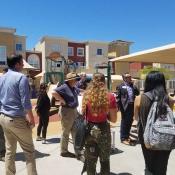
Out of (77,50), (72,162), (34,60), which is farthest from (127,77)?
(77,50)

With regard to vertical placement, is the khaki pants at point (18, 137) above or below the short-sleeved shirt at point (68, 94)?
below

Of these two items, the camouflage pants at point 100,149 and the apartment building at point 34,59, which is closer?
the camouflage pants at point 100,149

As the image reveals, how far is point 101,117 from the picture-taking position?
4500 mm

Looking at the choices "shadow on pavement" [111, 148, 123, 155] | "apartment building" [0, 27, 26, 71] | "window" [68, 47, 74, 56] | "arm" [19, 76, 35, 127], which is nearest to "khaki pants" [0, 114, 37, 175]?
"arm" [19, 76, 35, 127]

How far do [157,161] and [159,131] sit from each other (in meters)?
0.42

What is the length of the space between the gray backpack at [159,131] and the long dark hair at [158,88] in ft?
0.18

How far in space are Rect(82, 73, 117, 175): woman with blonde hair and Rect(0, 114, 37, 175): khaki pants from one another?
755 mm

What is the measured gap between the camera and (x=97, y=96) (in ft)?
14.4

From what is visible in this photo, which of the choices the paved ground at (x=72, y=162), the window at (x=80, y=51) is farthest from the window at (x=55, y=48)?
the paved ground at (x=72, y=162)

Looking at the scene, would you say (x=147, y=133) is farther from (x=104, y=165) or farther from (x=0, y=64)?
(x=0, y=64)

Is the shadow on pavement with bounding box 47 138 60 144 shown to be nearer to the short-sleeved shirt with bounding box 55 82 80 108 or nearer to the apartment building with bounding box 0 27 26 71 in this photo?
the short-sleeved shirt with bounding box 55 82 80 108

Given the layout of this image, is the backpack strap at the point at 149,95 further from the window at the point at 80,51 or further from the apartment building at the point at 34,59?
the window at the point at 80,51

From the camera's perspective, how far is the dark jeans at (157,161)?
380cm

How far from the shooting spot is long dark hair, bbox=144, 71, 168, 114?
368 centimetres
